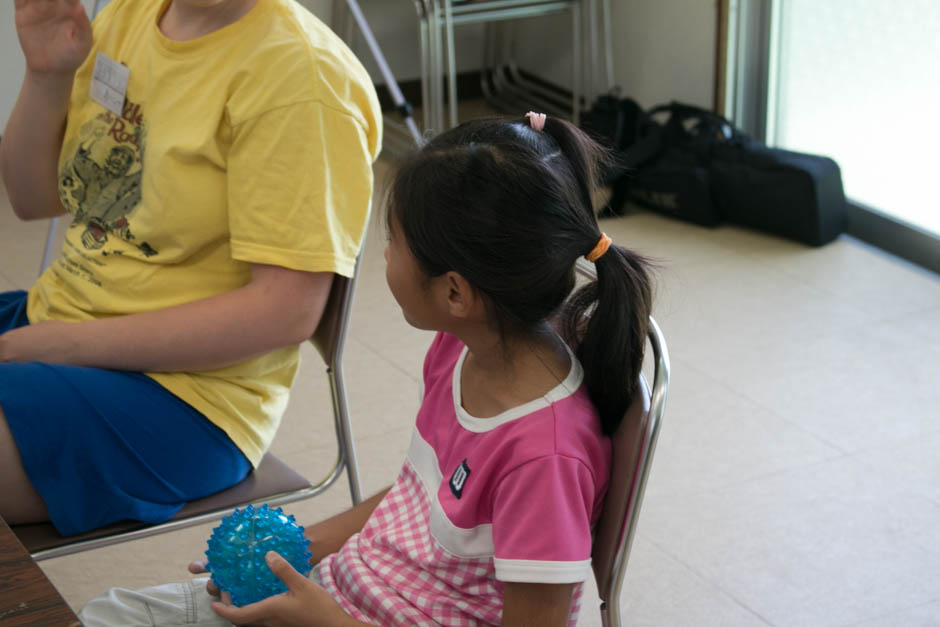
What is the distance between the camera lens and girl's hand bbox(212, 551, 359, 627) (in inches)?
39.1

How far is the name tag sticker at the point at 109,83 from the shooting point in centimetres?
141

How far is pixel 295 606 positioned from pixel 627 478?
0.31 m

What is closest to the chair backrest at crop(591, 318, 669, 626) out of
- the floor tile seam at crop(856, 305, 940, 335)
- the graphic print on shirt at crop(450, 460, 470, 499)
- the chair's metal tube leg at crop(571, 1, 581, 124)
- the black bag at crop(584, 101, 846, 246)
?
the graphic print on shirt at crop(450, 460, 470, 499)

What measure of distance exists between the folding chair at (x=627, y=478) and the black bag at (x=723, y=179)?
2305 millimetres

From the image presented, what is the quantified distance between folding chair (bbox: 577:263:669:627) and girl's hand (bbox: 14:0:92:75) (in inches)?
33.9

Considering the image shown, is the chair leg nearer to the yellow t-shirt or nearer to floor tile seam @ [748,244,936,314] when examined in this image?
the yellow t-shirt

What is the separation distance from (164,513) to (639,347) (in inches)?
25.0

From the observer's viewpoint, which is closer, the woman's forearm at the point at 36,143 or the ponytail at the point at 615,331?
the ponytail at the point at 615,331

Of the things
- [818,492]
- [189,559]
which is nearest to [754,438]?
[818,492]

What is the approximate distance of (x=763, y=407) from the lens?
247 centimetres

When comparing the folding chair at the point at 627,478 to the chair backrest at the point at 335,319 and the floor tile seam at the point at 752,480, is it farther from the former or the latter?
the floor tile seam at the point at 752,480

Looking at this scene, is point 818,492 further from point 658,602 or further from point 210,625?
point 210,625

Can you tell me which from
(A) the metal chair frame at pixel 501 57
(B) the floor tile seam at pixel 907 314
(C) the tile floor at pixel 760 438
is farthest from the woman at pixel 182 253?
(A) the metal chair frame at pixel 501 57

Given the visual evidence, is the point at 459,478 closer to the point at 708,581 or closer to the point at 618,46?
the point at 708,581
